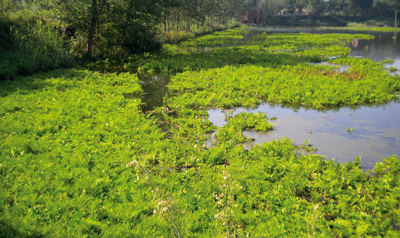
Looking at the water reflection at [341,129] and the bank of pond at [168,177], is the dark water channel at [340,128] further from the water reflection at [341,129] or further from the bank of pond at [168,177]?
the bank of pond at [168,177]

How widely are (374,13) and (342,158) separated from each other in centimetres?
11917

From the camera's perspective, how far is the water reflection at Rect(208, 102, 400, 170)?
6.85 m

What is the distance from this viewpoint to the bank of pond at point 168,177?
4027mm

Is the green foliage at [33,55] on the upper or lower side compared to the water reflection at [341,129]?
upper

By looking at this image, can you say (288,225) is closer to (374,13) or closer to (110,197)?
(110,197)

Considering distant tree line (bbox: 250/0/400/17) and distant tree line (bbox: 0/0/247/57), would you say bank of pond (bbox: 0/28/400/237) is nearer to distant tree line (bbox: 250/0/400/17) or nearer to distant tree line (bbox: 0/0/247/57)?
distant tree line (bbox: 0/0/247/57)

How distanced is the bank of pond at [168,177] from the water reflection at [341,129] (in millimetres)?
365

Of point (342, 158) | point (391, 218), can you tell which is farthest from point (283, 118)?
point (391, 218)

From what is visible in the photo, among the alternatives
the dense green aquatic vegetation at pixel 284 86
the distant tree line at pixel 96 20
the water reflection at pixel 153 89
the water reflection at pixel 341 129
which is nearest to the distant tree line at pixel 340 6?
the distant tree line at pixel 96 20

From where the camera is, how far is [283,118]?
9.50 metres

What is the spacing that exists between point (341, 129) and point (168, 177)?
564 cm

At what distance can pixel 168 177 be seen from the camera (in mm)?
5430

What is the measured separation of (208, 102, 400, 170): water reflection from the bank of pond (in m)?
0.37

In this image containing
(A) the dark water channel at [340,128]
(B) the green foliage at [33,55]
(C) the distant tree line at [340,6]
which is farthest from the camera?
(C) the distant tree line at [340,6]
